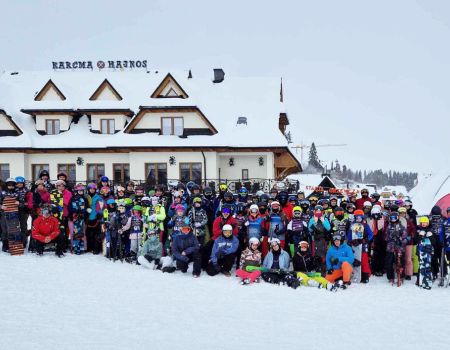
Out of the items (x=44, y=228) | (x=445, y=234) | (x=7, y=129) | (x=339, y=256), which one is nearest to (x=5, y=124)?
(x=7, y=129)

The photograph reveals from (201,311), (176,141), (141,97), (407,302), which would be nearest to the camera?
(201,311)

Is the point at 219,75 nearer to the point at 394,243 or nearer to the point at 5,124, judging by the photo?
the point at 5,124

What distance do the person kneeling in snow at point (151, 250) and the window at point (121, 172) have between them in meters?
18.0

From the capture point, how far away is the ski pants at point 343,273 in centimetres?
1086

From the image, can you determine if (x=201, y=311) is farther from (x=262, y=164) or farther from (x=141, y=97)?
(x=141, y=97)

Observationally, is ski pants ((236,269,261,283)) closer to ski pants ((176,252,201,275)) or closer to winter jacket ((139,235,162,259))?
ski pants ((176,252,201,275))

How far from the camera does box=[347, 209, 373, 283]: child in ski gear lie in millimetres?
11406

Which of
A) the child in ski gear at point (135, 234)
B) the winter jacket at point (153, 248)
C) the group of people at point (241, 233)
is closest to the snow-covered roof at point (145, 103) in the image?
the group of people at point (241, 233)

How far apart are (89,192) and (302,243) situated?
6.38 meters

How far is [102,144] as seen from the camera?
29172 millimetres

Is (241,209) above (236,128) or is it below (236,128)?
below

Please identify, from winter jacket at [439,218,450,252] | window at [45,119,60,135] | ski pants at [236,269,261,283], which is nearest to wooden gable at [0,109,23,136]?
window at [45,119,60,135]

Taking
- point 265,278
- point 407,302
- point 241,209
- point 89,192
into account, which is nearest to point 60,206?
point 89,192

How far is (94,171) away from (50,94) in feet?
18.8
